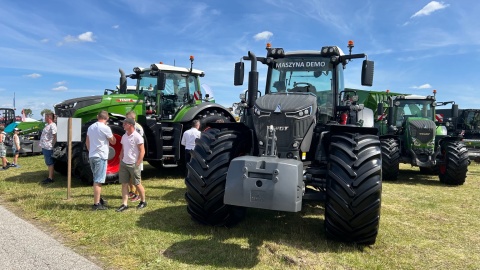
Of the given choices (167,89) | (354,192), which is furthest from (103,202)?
(167,89)

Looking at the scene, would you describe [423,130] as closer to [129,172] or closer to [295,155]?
[295,155]

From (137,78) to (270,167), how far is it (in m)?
7.18

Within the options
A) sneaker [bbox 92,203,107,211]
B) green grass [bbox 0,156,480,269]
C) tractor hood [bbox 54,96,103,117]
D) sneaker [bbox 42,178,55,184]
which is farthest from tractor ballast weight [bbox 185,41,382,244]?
sneaker [bbox 42,178,55,184]

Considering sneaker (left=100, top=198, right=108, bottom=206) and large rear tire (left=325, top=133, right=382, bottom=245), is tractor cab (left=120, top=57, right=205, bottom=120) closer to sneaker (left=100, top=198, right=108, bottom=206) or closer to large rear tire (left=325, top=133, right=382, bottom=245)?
sneaker (left=100, top=198, right=108, bottom=206)

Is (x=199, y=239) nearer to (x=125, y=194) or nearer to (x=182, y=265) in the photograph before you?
(x=182, y=265)

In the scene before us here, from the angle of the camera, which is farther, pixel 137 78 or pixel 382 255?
pixel 137 78

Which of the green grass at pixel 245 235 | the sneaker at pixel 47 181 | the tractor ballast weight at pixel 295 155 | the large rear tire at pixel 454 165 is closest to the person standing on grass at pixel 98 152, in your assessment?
the green grass at pixel 245 235

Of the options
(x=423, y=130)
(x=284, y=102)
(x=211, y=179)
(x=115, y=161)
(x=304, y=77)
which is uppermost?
(x=304, y=77)

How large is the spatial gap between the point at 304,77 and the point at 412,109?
283 inches

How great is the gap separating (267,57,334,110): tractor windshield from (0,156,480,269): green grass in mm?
1918

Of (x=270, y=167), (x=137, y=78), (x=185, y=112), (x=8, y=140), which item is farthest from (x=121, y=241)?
(x=8, y=140)

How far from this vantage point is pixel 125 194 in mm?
5988

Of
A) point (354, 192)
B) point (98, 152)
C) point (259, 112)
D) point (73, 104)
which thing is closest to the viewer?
point (354, 192)

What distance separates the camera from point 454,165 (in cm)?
956
